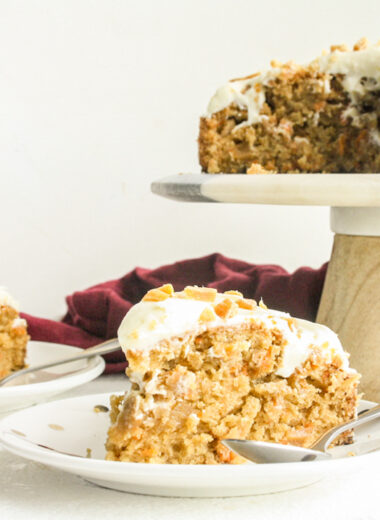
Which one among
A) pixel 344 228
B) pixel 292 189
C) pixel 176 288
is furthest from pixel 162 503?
pixel 176 288

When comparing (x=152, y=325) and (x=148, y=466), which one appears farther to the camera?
(x=152, y=325)

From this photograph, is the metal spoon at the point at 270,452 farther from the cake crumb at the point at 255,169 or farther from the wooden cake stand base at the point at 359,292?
the cake crumb at the point at 255,169

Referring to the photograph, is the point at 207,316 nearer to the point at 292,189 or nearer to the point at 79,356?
the point at 292,189

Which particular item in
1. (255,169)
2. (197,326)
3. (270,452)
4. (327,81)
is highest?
(327,81)

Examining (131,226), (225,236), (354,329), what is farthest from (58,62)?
(354,329)

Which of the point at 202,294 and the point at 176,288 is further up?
the point at 202,294

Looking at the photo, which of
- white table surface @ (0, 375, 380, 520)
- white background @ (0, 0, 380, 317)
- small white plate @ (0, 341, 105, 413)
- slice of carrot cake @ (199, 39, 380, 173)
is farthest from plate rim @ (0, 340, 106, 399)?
white background @ (0, 0, 380, 317)
